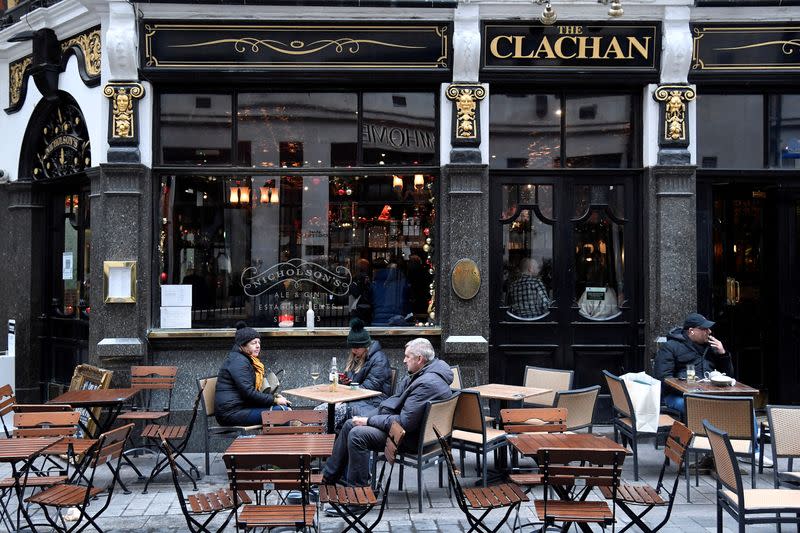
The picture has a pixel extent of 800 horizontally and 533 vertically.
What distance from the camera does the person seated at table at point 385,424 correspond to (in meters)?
7.02

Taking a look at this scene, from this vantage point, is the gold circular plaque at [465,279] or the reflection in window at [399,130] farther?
the reflection in window at [399,130]

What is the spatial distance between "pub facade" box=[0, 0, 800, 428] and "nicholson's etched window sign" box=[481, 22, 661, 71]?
3 cm

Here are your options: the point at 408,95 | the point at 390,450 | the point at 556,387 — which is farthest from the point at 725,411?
the point at 408,95

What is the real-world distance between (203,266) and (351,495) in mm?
4662

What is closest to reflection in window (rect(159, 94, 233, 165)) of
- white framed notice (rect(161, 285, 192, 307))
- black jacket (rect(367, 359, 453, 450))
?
white framed notice (rect(161, 285, 192, 307))

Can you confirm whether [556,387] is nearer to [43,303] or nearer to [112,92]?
[112,92]

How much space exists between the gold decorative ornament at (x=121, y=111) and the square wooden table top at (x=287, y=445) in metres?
4.52

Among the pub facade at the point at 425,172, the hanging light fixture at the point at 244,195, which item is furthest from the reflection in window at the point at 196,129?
the hanging light fixture at the point at 244,195

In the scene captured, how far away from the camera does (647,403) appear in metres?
8.02

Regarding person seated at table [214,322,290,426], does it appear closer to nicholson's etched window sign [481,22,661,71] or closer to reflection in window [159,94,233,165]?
reflection in window [159,94,233,165]

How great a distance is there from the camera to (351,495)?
5.91m

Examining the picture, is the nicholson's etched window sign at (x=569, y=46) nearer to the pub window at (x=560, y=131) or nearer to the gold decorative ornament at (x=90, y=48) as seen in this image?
the pub window at (x=560, y=131)

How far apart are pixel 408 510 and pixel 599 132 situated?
5.30 metres

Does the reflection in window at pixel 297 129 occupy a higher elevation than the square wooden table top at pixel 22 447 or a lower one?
higher
